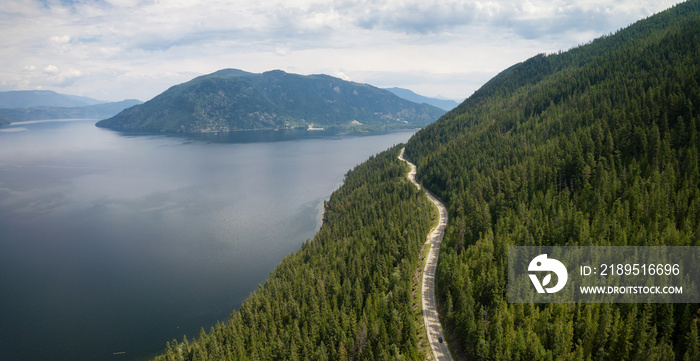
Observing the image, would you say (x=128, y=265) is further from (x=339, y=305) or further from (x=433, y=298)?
(x=433, y=298)

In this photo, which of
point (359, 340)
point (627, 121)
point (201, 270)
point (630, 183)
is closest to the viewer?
point (359, 340)

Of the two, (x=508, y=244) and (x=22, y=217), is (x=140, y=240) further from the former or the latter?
(x=508, y=244)

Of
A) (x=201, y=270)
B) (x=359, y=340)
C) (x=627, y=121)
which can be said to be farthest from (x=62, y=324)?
(x=627, y=121)

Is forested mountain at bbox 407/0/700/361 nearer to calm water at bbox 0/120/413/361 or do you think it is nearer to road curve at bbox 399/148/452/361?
road curve at bbox 399/148/452/361

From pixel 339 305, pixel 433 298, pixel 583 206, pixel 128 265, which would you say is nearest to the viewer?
pixel 433 298

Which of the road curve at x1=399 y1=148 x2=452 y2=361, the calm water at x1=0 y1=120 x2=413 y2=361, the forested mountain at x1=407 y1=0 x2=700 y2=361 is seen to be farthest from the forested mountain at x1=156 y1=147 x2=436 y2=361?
the calm water at x1=0 y1=120 x2=413 y2=361

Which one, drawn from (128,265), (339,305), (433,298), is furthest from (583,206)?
(128,265)

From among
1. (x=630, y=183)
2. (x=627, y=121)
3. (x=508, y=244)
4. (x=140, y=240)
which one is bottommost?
(x=140, y=240)
